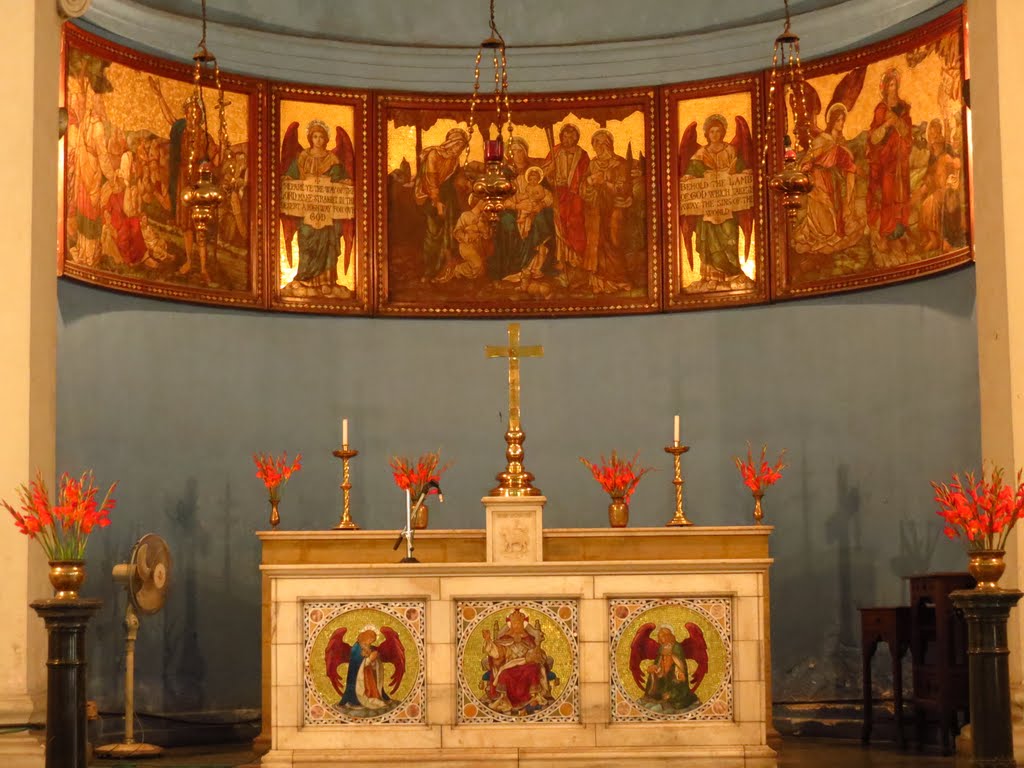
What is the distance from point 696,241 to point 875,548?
340cm

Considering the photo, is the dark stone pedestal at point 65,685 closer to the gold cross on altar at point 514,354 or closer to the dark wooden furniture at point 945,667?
the gold cross on altar at point 514,354

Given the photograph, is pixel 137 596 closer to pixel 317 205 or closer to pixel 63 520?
pixel 63 520

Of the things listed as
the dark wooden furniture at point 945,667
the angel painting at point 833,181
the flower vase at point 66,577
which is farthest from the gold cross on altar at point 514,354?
→ the flower vase at point 66,577

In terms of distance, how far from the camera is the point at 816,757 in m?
12.0

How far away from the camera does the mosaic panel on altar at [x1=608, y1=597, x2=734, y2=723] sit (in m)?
10.6

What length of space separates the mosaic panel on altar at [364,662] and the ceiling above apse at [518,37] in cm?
633

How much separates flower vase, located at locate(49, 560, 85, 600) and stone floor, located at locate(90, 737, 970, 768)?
302 centimetres

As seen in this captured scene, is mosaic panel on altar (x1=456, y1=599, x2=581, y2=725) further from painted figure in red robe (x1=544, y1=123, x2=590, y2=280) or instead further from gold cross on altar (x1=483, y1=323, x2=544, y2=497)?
painted figure in red robe (x1=544, y1=123, x2=590, y2=280)

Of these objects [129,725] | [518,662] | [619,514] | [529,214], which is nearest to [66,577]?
[518,662]

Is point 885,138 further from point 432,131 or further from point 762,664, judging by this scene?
point 762,664

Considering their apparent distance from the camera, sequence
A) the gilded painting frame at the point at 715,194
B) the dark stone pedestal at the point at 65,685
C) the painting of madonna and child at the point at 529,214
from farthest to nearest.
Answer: the painting of madonna and child at the point at 529,214
the gilded painting frame at the point at 715,194
the dark stone pedestal at the point at 65,685

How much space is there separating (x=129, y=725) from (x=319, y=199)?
215 inches

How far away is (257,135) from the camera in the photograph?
14.9m

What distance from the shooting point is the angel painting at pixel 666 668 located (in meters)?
10.6
